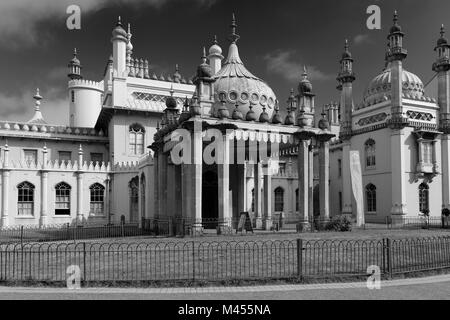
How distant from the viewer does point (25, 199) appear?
32.3 m

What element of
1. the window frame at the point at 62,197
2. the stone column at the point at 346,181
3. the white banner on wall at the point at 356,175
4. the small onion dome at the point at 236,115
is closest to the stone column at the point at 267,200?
the white banner on wall at the point at 356,175

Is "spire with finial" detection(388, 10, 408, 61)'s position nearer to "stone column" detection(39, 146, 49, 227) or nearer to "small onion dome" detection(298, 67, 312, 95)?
"small onion dome" detection(298, 67, 312, 95)

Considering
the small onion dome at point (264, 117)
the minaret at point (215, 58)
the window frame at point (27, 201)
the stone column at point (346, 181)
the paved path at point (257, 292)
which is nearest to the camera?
the paved path at point (257, 292)

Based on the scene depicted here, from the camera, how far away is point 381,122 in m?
35.2

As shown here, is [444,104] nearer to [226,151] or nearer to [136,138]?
[226,151]

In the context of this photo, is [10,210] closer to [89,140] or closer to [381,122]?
[89,140]

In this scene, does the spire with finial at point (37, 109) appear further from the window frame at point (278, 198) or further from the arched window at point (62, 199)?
the window frame at point (278, 198)

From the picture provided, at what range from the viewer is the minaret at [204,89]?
20.4 metres

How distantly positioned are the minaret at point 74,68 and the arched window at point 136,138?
17.5 m

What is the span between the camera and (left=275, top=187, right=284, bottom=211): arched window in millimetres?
40769

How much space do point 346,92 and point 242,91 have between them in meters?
19.9

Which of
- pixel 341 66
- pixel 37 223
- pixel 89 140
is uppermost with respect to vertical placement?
pixel 341 66
